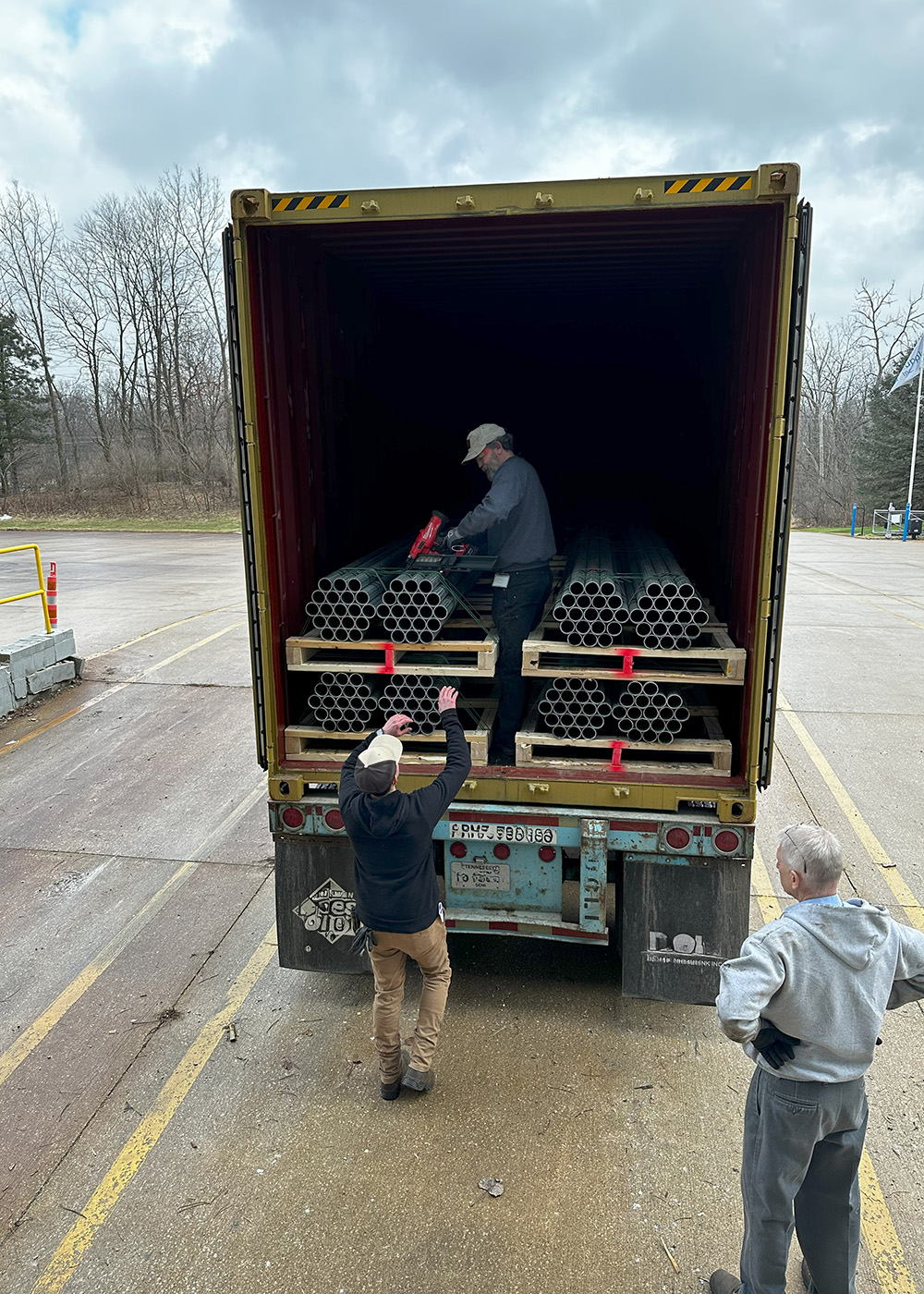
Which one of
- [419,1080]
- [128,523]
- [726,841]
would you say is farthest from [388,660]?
[128,523]

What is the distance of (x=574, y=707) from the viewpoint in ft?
13.7

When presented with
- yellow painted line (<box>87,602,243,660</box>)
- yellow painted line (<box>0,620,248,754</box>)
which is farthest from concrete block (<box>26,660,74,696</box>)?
yellow painted line (<box>87,602,243,660</box>)

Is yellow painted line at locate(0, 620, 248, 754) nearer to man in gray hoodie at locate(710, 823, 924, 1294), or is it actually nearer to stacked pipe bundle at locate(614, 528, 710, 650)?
stacked pipe bundle at locate(614, 528, 710, 650)

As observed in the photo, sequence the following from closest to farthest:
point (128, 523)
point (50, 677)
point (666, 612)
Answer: point (666, 612)
point (50, 677)
point (128, 523)

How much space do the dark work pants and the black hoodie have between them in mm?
962

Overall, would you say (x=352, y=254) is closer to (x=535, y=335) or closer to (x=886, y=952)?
(x=535, y=335)

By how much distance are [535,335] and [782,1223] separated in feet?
22.3

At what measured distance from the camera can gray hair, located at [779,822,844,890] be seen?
2.30 meters

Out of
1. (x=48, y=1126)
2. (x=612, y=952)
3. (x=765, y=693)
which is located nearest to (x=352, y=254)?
(x=765, y=693)

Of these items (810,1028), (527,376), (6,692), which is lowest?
(6,692)

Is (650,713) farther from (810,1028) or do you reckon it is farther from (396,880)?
(810,1028)

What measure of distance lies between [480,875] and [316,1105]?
4.09 feet

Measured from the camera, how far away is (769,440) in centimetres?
345

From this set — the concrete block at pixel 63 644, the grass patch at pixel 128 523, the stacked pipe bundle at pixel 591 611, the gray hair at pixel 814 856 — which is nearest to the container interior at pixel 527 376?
the stacked pipe bundle at pixel 591 611
